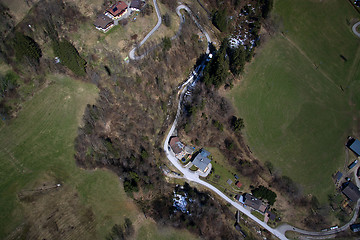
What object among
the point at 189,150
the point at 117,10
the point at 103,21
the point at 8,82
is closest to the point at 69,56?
the point at 103,21

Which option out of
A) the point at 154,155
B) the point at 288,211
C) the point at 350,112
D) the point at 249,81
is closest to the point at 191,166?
the point at 154,155

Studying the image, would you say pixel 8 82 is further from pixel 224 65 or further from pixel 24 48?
pixel 224 65

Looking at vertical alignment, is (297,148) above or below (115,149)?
above

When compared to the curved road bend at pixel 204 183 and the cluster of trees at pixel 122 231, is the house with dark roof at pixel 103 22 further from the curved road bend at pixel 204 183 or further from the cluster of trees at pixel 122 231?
the cluster of trees at pixel 122 231

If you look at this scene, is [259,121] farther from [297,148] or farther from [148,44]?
[148,44]

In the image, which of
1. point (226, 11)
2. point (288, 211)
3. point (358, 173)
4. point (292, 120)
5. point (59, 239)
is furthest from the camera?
point (226, 11)

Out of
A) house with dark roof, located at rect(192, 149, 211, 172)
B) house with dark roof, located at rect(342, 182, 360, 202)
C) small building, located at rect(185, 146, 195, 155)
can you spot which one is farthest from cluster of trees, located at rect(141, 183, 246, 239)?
house with dark roof, located at rect(342, 182, 360, 202)

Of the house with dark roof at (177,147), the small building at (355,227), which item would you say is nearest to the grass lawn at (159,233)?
the house with dark roof at (177,147)
